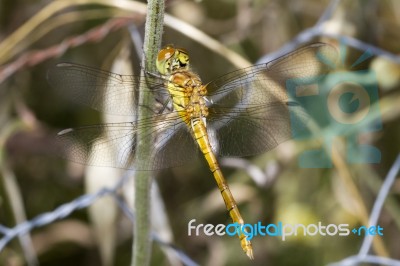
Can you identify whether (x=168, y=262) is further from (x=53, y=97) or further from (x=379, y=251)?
(x=53, y=97)

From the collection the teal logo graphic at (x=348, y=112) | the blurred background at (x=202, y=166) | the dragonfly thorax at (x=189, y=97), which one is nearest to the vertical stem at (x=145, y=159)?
the dragonfly thorax at (x=189, y=97)

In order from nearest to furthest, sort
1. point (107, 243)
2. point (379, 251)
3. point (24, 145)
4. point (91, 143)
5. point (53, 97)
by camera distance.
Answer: point (91, 143)
point (379, 251)
point (107, 243)
point (24, 145)
point (53, 97)

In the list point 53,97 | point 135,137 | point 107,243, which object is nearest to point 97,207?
point 107,243

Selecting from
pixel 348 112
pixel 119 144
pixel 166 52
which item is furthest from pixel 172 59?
pixel 348 112

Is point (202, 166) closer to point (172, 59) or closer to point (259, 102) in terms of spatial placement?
point (259, 102)

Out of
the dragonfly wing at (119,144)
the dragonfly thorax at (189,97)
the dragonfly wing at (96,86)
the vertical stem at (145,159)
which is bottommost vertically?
the vertical stem at (145,159)

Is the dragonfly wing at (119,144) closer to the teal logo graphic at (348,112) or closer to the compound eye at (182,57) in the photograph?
the compound eye at (182,57)
